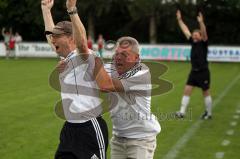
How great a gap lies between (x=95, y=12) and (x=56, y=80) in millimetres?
44285

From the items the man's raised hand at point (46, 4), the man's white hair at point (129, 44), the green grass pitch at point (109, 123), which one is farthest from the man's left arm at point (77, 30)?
the man's raised hand at point (46, 4)

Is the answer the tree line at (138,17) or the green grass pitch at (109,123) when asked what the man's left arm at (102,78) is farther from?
the tree line at (138,17)

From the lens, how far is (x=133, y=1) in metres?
47.2

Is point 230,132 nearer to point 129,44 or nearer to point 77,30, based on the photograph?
point 129,44

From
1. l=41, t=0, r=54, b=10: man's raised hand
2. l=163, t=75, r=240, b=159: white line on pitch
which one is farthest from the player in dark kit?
l=41, t=0, r=54, b=10: man's raised hand

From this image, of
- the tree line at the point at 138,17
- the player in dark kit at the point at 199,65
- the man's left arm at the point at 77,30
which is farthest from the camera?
the tree line at the point at 138,17

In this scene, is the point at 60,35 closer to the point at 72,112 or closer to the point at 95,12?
the point at 72,112

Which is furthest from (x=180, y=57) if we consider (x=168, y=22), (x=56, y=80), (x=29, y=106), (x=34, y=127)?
(x=56, y=80)

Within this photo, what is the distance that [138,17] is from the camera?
47375 mm

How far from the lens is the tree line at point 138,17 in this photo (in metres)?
47.1

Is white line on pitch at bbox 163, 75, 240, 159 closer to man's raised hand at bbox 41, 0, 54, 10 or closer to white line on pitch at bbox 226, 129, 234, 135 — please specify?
white line on pitch at bbox 226, 129, 234, 135

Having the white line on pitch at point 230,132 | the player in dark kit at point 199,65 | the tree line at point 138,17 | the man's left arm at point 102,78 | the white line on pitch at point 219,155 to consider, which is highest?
the man's left arm at point 102,78

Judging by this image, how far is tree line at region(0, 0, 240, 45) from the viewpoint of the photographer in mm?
47062

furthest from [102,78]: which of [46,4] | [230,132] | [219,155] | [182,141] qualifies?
[230,132]
